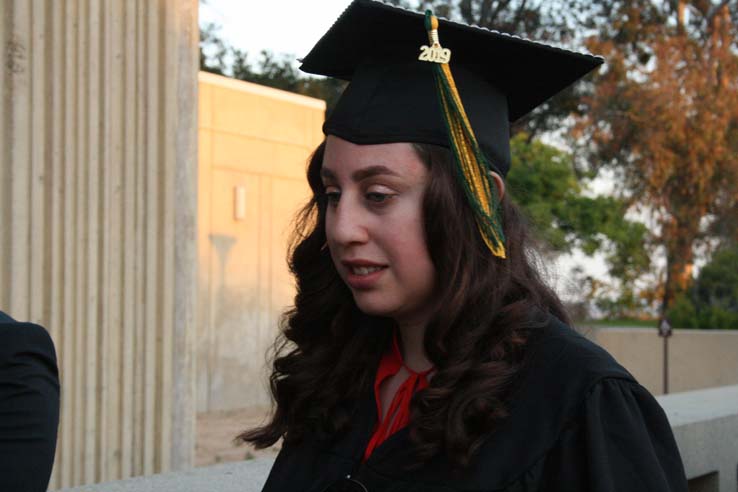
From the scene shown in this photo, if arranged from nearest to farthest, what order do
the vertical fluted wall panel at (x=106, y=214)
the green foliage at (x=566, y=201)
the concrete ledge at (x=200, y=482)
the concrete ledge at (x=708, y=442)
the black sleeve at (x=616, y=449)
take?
the black sleeve at (x=616, y=449) < the concrete ledge at (x=200, y=482) < the concrete ledge at (x=708, y=442) < the vertical fluted wall panel at (x=106, y=214) < the green foliage at (x=566, y=201)

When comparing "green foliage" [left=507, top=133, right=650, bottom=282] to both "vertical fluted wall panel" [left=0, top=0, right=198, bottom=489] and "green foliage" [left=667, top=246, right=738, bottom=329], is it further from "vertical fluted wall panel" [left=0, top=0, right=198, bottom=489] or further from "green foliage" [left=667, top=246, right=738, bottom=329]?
"vertical fluted wall panel" [left=0, top=0, right=198, bottom=489]

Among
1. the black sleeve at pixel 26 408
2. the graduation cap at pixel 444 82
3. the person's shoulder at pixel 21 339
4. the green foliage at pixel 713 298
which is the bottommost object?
the green foliage at pixel 713 298

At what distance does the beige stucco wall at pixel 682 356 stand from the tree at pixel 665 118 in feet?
28.3

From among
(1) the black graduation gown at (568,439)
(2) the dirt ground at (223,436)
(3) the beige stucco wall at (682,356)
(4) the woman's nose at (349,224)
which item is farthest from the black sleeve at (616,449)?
(3) the beige stucco wall at (682,356)

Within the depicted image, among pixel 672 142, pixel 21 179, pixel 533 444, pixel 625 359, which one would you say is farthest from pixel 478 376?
pixel 672 142

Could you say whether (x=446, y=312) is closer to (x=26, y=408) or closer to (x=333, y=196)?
(x=333, y=196)

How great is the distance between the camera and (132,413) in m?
4.68

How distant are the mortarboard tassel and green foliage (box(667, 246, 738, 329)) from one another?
51.4 ft

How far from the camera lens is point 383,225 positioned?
176 cm

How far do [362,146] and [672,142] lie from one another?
22.5m

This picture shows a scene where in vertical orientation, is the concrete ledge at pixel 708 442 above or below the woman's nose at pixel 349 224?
below

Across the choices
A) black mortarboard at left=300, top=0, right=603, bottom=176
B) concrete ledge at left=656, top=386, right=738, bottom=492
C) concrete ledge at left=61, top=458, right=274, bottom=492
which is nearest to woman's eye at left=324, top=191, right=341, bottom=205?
black mortarboard at left=300, top=0, right=603, bottom=176

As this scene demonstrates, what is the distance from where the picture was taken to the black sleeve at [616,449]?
4.99 ft

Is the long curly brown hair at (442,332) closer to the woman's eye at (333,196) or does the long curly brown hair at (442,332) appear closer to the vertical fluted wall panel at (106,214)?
the woman's eye at (333,196)
